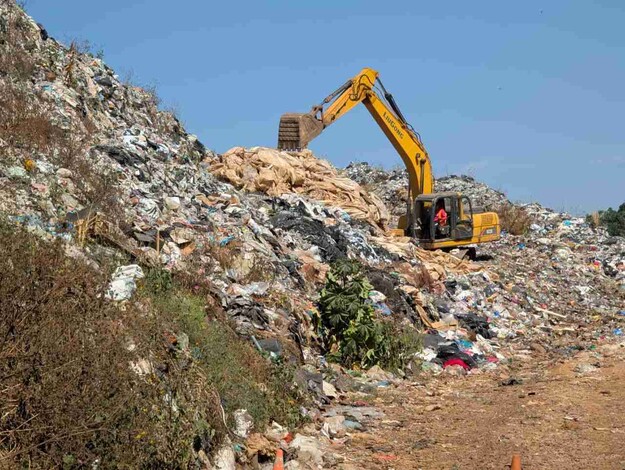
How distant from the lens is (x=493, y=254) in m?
18.3

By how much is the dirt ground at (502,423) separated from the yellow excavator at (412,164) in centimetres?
676

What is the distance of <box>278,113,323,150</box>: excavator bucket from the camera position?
16.4 meters

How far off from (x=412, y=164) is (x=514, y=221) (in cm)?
564

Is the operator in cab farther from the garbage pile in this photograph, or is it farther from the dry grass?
the dry grass

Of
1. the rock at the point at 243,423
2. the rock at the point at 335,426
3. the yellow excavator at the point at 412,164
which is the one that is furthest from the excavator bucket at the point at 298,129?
the rock at the point at 243,423

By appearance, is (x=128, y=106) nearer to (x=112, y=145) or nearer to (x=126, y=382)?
(x=112, y=145)

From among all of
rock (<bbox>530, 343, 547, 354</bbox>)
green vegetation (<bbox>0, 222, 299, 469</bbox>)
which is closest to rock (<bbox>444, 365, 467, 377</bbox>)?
rock (<bbox>530, 343, 547, 354</bbox>)

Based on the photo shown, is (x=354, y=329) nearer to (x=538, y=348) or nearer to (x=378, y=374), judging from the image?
(x=378, y=374)

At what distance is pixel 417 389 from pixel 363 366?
706mm

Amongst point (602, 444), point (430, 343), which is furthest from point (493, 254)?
point (602, 444)

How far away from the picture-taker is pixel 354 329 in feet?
29.6

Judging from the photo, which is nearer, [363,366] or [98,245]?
[98,245]

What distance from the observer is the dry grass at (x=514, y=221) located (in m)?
21.7

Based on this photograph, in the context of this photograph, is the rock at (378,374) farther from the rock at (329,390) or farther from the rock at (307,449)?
the rock at (307,449)
